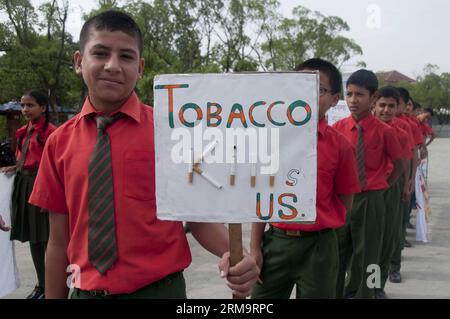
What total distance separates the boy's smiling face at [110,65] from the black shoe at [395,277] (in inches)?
150

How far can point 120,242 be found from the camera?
161 cm

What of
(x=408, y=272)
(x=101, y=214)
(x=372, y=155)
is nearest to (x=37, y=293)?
(x=372, y=155)

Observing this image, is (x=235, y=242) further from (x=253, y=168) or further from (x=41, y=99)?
(x=41, y=99)

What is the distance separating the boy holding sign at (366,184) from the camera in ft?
12.2

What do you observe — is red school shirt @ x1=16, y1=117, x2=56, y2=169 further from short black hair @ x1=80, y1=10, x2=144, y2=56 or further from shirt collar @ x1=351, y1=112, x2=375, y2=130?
short black hair @ x1=80, y1=10, x2=144, y2=56

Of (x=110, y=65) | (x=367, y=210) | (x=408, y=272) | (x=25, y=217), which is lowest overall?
(x=408, y=272)

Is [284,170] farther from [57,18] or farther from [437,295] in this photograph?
[57,18]

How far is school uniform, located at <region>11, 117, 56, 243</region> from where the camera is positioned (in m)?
4.28

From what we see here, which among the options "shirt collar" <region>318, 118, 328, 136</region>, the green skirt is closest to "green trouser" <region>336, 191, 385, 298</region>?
"shirt collar" <region>318, 118, 328, 136</region>

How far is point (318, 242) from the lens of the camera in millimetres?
2617

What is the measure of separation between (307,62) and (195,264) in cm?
289

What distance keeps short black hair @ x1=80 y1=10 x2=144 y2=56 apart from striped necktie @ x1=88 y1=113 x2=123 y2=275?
16.7 inches

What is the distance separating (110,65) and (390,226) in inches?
131

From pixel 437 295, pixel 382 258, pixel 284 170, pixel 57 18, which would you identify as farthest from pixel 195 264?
pixel 57 18
